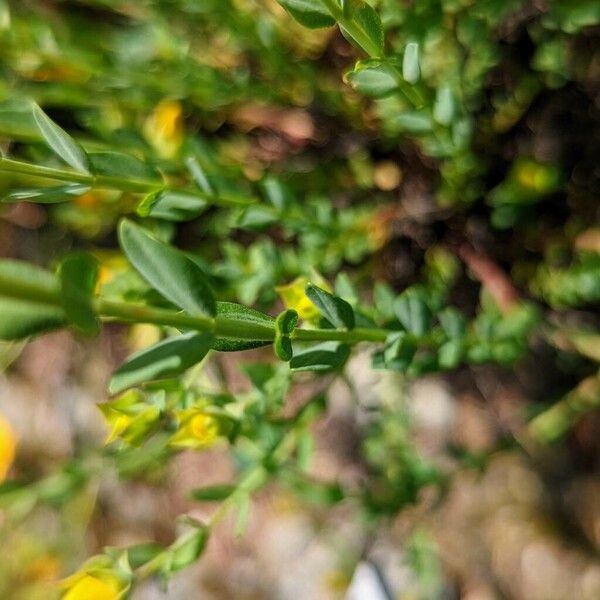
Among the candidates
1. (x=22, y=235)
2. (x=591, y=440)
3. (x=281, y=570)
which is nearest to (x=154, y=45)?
(x=22, y=235)

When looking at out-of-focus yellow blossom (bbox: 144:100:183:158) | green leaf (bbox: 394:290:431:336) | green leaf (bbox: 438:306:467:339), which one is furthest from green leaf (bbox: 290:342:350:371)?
out-of-focus yellow blossom (bbox: 144:100:183:158)

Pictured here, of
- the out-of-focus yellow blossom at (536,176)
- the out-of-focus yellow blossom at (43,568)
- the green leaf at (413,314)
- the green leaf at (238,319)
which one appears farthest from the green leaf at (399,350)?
the out-of-focus yellow blossom at (43,568)

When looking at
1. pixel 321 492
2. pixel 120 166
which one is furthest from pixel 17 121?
pixel 321 492

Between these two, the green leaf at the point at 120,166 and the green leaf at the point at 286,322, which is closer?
the green leaf at the point at 286,322

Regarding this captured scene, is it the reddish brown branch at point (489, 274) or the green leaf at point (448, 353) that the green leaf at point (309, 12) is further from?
the reddish brown branch at point (489, 274)

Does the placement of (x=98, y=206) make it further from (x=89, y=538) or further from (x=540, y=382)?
(x=89, y=538)

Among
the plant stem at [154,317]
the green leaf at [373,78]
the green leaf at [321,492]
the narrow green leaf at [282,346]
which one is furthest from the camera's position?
the green leaf at [321,492]

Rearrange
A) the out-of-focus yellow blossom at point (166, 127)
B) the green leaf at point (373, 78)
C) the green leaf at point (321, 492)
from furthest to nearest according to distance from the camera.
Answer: the out-of-focus yellow blossom at point (166, 127)
the green leaf at point (321, 492)
the green leaf at point (373, 78)
